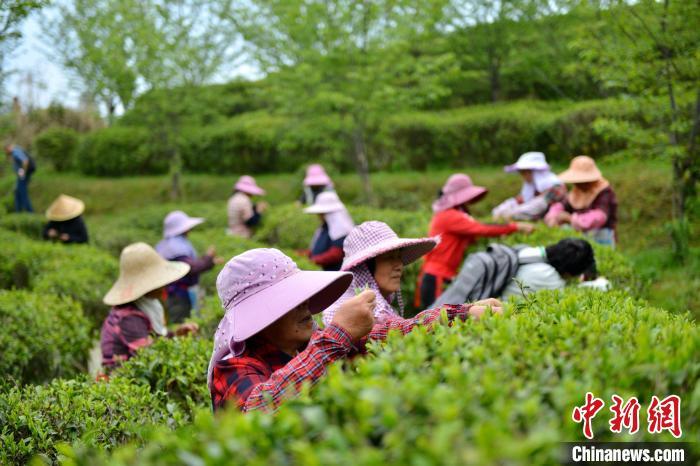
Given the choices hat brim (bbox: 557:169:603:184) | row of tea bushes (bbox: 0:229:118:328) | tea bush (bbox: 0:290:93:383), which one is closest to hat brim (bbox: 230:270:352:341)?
tea bush (bbox: 0:290:93:383)

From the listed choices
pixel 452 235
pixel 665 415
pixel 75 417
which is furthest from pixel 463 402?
pixel 452 235

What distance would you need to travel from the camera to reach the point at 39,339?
510 cm

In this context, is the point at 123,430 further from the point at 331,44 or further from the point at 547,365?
the point at 331,44

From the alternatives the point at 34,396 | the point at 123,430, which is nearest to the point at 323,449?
the point at 123,430

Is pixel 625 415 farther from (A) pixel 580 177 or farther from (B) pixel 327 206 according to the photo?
(B) pixel 327 206

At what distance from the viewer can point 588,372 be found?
1717mm

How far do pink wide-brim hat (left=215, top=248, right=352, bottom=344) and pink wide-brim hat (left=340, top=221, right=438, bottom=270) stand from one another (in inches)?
17.3

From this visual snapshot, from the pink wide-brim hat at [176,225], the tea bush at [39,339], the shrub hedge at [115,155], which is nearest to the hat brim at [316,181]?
the pink wide-brim hat at [176,225]

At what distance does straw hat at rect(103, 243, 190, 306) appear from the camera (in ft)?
13.9

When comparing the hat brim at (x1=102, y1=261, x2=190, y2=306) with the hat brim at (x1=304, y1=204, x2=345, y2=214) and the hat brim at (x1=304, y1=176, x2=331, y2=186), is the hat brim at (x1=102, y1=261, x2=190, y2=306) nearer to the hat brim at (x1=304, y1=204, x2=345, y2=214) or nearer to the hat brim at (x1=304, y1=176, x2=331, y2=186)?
the hat brim at (x1=304, y1=204, x2=345, y2=214)

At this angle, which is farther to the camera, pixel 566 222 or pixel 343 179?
pixel 343 179

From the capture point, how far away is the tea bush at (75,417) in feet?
9.92

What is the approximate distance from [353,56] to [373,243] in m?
9.49

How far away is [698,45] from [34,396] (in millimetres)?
7059
